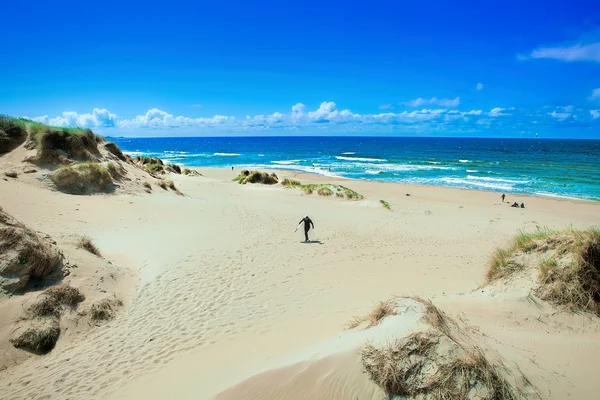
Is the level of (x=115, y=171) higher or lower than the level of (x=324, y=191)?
higher

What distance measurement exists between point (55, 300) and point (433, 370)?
6.76 meters

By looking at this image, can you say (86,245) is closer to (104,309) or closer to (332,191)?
(104,309)

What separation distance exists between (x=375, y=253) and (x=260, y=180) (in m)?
21.2

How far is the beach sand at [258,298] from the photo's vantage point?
4.69 meters

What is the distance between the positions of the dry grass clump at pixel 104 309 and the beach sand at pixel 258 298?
0.75 ft

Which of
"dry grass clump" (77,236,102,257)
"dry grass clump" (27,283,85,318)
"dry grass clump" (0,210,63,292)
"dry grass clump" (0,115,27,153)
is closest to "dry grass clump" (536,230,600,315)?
"dry grass clump" (27,283,85,318)

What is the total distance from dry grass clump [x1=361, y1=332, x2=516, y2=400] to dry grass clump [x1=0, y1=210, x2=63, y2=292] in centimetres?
665

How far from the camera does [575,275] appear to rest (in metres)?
6.04

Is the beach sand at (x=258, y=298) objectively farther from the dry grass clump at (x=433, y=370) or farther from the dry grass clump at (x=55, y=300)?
the dry grass clump at (x=55, y=300)

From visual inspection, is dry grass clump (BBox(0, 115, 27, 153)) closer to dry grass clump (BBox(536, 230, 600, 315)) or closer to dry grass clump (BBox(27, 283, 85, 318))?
dry grass clump (BBox(27, 283, 85, 318))

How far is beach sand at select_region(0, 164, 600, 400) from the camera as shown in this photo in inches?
185

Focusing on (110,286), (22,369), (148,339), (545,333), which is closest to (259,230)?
(110,286)

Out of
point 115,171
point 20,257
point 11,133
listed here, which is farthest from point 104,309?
point 11,133

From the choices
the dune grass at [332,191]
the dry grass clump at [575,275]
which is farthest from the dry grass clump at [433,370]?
the dune grass at [332,191]
